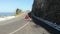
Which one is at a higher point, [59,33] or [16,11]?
[59,33]

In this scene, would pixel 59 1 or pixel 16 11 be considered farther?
pixel 16 11

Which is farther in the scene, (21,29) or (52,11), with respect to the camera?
(52,11)

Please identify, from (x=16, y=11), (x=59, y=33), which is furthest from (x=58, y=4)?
(x=16, y=11)

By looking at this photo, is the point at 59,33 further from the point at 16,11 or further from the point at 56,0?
the point at 16,11

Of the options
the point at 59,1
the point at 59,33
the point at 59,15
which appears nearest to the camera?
the point at 59,33

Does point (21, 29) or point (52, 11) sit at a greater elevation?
point (21, 29)

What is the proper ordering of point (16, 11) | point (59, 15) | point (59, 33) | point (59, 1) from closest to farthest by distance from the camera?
point (59, 33)
point (59, 15)
point (59, 1)
point (16, 11)

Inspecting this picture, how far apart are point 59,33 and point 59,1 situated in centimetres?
2030

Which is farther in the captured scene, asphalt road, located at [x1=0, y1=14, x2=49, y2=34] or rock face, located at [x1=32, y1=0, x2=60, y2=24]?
rock face, located at [x1=32, y1=0, x2=60, y2=24]

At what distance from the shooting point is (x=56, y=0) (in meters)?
35.5

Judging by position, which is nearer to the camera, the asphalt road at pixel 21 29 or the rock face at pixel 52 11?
the asphalt road at pixel 21 29

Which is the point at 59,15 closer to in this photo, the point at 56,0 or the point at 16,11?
the point at 56,0

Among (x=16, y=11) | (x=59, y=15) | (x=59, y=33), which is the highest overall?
(x=59, y=33)

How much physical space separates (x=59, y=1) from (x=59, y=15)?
647 cm
